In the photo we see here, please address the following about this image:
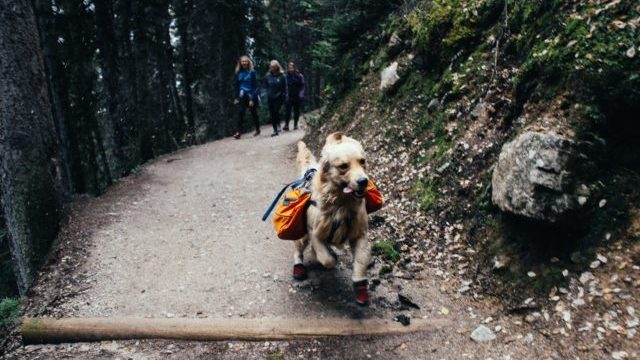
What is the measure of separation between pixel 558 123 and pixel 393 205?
2900 mm

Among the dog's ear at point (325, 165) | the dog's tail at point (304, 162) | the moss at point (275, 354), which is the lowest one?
the moss at point (275, 354)

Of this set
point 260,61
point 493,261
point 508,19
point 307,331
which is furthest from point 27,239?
point 260,61

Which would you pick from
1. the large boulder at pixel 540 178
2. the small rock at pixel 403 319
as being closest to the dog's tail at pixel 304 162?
the small rock at pixel 403 319

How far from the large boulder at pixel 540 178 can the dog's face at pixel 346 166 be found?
1.71 meters

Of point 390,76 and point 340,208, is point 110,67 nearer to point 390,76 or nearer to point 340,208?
point 390,76

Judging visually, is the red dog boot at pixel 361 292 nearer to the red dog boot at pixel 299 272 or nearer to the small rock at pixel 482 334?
the red dog boot at pixel 299 272

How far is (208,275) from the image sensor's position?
571cm

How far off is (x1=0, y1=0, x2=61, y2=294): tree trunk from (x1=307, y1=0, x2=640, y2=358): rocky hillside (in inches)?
217

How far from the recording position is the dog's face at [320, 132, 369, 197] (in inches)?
159

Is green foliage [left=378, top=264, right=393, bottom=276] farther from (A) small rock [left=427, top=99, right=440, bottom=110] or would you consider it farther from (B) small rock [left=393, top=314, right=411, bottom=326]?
(A) small rock [left=427, top=99, right=440, bottom=110]

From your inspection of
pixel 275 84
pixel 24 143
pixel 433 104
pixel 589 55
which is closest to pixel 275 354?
pixel 589 55

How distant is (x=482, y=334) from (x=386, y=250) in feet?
6.15

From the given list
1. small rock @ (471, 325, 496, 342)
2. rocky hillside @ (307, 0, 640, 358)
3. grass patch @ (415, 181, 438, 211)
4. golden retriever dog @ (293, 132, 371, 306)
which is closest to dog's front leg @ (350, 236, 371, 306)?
golden retriever dog @ (293, 132, 371, 306)

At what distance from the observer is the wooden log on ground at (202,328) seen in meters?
4.29
